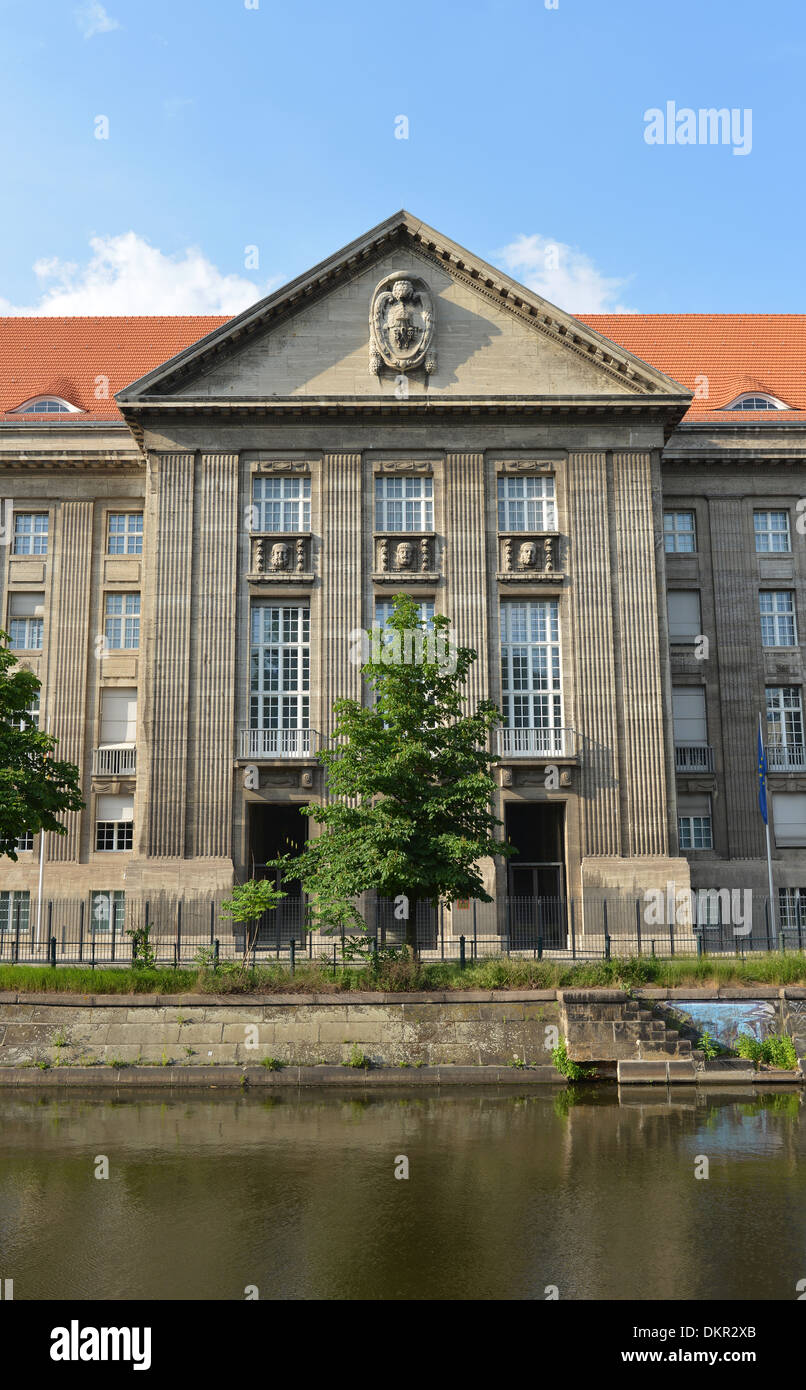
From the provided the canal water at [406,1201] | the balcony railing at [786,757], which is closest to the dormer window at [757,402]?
the balcony railing at [786,757]

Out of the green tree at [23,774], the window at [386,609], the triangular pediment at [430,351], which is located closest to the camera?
the green tree at [23,774]

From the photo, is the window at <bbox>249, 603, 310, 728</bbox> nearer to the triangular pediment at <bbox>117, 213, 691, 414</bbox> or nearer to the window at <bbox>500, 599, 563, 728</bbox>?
the window at <bbox>500, 599, 563, 728</bbox>

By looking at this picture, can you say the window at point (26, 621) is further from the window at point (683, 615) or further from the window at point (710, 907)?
the window at point (710, 907)

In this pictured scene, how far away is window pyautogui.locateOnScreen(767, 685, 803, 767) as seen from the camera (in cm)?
3809

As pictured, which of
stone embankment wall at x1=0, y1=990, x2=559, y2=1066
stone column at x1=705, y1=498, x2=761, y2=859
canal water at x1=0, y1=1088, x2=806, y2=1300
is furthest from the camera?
stone column at x1=705, y1=498, x2=761, y2=859

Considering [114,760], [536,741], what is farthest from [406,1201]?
[114,760]

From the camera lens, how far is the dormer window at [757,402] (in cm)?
4075

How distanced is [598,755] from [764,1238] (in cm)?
2292

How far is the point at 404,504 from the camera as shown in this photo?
115 feet

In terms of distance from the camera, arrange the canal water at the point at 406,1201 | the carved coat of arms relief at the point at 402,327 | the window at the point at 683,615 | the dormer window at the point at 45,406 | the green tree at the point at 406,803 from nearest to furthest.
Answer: the canal water at the point at 406,1201
the green tree at the point at 406,803
the carved coat of arms relief at the point at 402,327
the window at the point at 683,615
the dormer window at the point at 45,406

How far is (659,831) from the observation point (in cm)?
3294

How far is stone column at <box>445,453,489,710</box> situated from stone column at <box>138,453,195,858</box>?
7935 millimetres

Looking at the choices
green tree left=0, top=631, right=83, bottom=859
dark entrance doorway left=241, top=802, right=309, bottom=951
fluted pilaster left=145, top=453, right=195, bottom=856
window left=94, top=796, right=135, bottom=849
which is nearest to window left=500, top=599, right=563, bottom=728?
dark entrance doorway left=241, top=802, right=309, bottom=951

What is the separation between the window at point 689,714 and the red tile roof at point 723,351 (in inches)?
380
